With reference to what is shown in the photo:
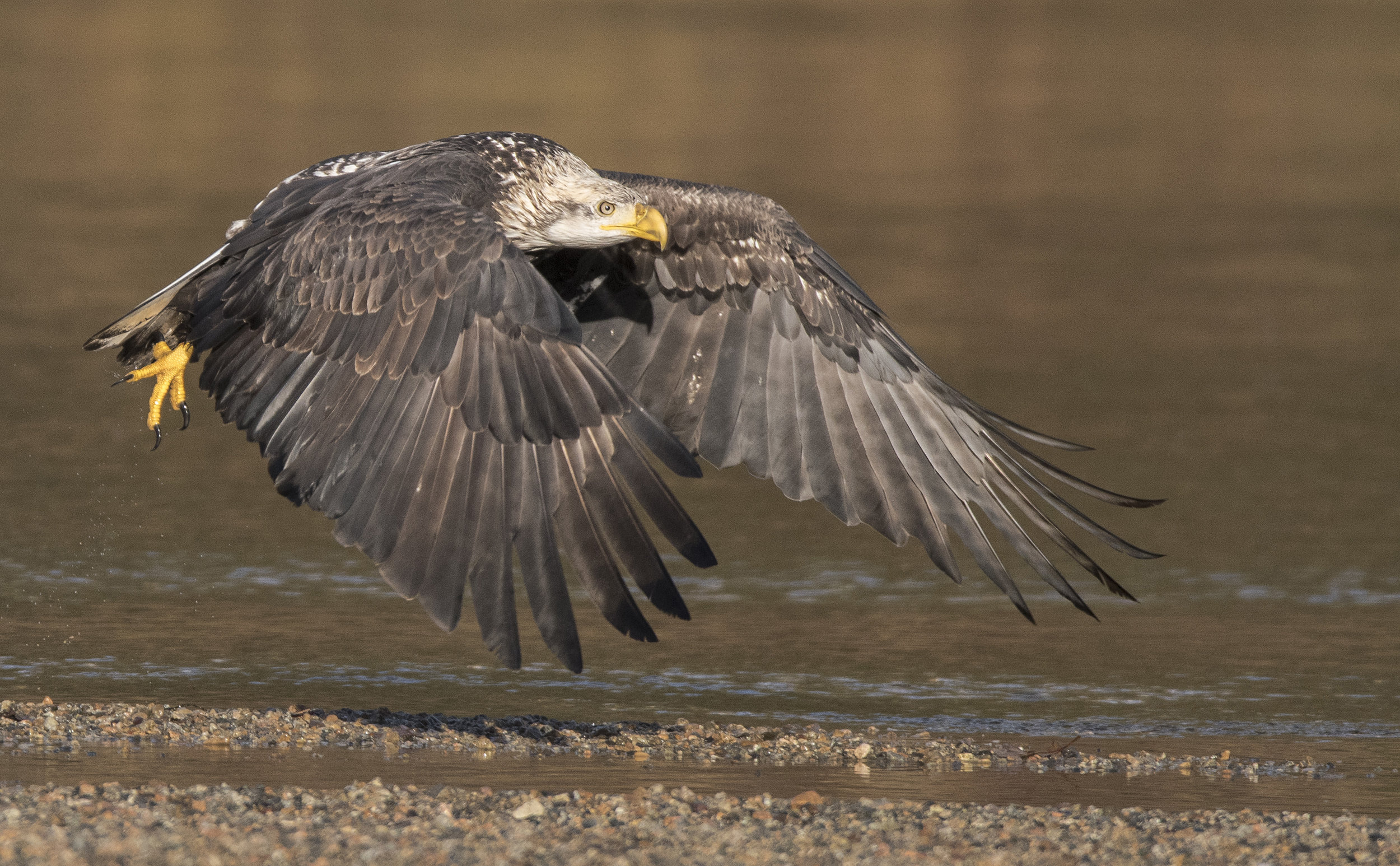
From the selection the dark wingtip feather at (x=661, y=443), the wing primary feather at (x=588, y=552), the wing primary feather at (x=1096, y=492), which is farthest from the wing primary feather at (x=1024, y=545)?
the wing primary feather at (x=588, y=552)

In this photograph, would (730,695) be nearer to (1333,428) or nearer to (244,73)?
(1333,428)

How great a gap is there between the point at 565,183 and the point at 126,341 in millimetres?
1903

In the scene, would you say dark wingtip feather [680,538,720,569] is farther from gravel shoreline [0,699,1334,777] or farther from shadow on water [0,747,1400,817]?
gravel shoreline [0,699,1334,777]

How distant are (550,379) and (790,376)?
2.12 meters

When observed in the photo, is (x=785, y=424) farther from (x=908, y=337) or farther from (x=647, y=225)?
(x=908, y=337)

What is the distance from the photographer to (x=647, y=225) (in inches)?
320

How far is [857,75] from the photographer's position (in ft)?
117

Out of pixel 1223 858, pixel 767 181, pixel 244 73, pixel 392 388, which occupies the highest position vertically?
pixel 244 73

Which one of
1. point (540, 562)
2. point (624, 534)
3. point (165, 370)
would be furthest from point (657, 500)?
point (165, 370)

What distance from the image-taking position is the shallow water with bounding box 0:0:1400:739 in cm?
852

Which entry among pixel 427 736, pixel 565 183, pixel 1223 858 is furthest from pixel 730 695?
pixel 1223 858

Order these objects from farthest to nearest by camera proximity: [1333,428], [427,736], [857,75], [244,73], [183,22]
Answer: [183,22], [857,75], [244,73], [1333,428], [427,736]

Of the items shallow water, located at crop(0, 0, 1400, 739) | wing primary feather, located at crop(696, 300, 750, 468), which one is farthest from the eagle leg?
wing primary feather, located at crop(696, 300, 750, 468)

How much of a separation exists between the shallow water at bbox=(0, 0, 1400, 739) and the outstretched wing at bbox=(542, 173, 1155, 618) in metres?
0.86
